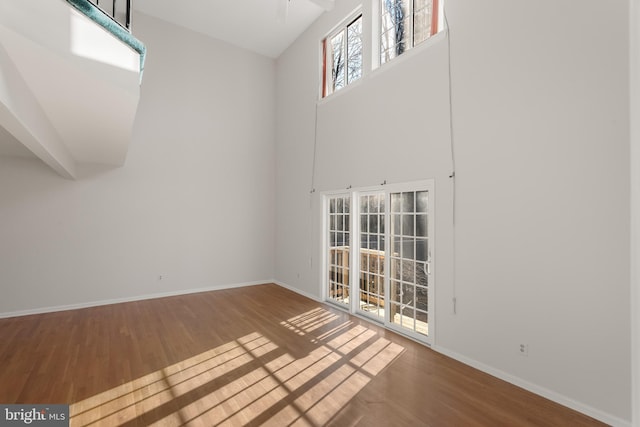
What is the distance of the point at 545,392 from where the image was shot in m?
2.78

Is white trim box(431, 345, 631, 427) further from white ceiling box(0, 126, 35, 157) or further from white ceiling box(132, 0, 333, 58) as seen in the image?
white ceiling box(132, 0, 333, 58)

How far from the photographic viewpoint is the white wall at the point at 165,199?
5.16 m

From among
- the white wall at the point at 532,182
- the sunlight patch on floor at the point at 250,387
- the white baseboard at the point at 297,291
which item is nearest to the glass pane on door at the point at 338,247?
the white baseboard at the point at 297,291

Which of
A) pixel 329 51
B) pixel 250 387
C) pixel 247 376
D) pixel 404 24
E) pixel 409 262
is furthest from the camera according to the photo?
pixel 329 51

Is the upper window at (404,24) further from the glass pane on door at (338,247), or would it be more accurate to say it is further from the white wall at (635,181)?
the white wall at (635,181)

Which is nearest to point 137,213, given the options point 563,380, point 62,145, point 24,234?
point 24,234

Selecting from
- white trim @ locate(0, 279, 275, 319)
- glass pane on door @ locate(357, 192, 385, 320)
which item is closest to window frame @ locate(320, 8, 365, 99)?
glass pane on door @ locate(357, 192, 385, 320)

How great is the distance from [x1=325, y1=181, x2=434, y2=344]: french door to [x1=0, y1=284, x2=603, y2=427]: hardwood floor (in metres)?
0.37

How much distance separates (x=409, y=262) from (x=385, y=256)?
42 centimetres

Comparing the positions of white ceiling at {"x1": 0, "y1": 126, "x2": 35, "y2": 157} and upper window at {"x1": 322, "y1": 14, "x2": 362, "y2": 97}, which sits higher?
upper window at {"x1": 322, "y1": 14, "x2": 362, "y2": 97}

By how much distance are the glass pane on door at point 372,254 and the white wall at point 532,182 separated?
618 mm

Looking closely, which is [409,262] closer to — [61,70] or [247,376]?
[247,376]

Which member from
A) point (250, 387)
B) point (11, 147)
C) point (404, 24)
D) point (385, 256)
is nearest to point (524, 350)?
point (385, 256)

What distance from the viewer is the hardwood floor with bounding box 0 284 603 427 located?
2.51 metres
